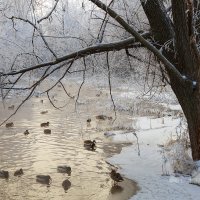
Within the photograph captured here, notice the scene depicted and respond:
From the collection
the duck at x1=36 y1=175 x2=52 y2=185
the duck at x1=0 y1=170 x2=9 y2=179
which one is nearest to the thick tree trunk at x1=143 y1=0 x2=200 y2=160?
the duck at x1=36 y1=175 x2=52 y2=185

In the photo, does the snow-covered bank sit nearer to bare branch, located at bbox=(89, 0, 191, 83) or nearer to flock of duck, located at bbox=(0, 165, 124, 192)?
flock of duck, located at bbox=(0, 165, 124, 192)

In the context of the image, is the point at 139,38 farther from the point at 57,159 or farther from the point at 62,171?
the point at 57,159

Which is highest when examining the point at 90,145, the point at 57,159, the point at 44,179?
the point at 90,145

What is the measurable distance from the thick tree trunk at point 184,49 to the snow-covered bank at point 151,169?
0.88 metres

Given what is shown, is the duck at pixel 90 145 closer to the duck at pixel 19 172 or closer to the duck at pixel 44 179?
the duck at pixel 19 172

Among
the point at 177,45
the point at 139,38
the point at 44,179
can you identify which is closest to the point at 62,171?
the point at 44,179

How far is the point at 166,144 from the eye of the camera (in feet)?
40.7

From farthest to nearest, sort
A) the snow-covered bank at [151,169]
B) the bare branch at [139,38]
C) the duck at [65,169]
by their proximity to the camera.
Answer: the duck at [65,169] < the snow-covered bank at [151,169] < the bare branch at [139,38]

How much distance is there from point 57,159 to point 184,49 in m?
5.82

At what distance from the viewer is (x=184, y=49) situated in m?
7.48

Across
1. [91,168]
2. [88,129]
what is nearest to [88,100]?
[88,129]

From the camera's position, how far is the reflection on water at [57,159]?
8.98 metres

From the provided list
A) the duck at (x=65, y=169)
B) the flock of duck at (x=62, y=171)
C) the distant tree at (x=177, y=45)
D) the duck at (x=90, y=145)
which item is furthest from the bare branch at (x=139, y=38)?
the duck at (x=90, y=145)

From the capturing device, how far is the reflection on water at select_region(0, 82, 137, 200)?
8.98m
